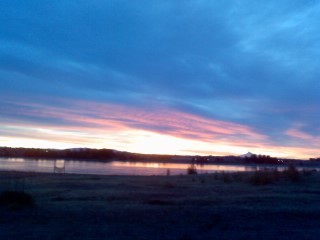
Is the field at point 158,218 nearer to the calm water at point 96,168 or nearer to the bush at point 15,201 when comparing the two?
the bush at point 15,201

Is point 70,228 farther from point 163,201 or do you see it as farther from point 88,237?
point 163,201

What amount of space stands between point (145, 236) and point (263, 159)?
169 meters

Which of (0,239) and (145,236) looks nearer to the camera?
(0,239)

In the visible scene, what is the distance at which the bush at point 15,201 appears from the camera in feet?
69.9

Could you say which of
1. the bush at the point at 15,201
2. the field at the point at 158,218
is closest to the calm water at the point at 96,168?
the field at the point at 158,218

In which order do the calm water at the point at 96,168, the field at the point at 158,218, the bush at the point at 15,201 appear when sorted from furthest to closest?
1. the calm water at the point at 96,168
2. the bush at the point at 15,201
3. the field at the point at 158,218

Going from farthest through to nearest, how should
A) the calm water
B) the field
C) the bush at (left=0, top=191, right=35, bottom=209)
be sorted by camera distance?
1. the calm water
2. the bush at (left=0, top=191, right=35, bottom=209)
3. the field

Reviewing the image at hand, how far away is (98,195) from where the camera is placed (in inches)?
1058

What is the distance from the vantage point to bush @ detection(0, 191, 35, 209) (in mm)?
21294

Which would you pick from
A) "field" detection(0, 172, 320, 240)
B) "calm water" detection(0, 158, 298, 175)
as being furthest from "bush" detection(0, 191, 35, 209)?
"calm water" detection(0, 158, 298, 175)

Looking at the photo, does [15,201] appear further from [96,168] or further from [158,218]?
[96,168]

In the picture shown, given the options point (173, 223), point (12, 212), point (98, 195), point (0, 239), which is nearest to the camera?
point (0, 239)

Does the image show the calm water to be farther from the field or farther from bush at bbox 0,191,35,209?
bush at bbox 0,191,35,209

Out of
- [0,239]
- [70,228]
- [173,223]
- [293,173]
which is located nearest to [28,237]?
[0,239]
